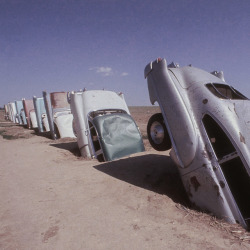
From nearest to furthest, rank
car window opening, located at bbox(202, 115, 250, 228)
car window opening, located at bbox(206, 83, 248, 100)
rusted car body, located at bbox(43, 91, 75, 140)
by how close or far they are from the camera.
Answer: car window opening, located at bbox(202, 115, 250, 228), car window opening, located at bbox(206, 83, 248, 100), rusted car body, located at bbox(43, 91, 75, 140)

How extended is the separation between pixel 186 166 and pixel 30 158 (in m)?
4.72

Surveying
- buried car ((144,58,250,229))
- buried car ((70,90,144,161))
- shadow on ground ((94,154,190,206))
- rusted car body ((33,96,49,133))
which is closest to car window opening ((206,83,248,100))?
buried car ((144,58,250,229))

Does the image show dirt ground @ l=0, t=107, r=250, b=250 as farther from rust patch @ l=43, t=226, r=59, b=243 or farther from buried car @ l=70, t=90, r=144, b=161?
buried car @ l=70, t=90, r=144, b=161

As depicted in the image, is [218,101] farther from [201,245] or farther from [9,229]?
[9,229]

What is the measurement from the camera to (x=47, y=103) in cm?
977

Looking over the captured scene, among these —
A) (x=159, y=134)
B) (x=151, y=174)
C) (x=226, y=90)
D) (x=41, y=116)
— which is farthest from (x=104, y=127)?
(x=41, y=116)

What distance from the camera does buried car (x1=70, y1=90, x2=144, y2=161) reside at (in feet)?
17.5

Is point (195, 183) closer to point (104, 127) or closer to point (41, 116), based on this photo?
point (104, 127)

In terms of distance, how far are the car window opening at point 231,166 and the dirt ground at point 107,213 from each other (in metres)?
0.31

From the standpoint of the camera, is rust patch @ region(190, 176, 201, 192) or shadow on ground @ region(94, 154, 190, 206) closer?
rust patch @ region(190, 176, 201, 192)

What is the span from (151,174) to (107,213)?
1.38 meters

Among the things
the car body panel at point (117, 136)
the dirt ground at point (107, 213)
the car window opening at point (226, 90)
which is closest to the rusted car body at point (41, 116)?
the car body panel at point (117, 136)

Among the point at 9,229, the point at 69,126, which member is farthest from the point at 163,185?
the point at 69,126

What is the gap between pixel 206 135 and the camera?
8.65 ft
